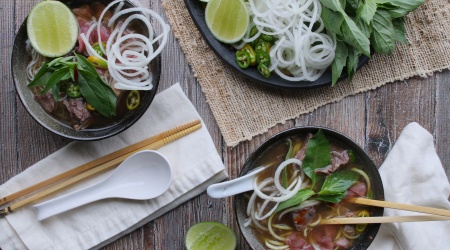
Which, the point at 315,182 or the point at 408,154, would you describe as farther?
the point at 408,154

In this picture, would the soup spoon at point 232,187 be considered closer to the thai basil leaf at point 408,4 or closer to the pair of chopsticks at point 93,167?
the pair of chopsticks at point 93,167

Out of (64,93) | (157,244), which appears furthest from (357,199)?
(64,93)

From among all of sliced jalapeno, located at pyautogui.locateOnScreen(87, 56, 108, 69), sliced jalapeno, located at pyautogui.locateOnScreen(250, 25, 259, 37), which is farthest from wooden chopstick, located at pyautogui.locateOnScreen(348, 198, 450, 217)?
sliced jalapeno, located at pyautogui.locateOnScreen(87, 56, 108, 69)

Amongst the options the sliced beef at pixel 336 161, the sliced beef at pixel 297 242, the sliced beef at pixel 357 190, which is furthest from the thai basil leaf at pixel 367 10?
the sliced beef at pixel 297 242

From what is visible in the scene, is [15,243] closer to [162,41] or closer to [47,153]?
[47,153]

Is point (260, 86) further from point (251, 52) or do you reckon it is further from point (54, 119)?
point (54, 119)

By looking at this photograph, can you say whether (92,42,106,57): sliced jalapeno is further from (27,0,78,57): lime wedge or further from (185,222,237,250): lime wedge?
(185,222,237,250): lime wedge
